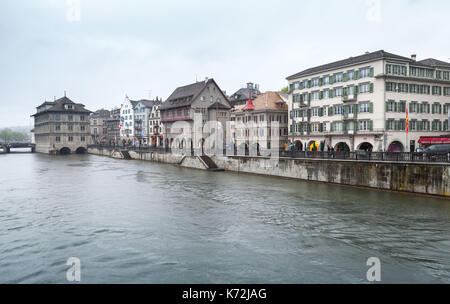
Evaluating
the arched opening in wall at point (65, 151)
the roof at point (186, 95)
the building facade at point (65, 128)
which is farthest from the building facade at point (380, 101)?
the arched opening in wall at point (65, 151)

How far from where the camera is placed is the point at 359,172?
3045 centimetres

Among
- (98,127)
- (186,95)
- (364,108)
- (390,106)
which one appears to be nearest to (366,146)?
(364,108)

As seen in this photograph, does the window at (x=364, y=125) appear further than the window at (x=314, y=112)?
No

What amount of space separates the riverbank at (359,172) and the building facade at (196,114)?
20.2 meters

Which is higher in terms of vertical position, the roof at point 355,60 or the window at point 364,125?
the roof at point 355,60

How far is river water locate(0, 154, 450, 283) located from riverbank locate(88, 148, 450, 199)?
3.83 ft

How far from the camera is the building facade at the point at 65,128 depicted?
4033 inches

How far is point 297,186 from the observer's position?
3275 centimetres

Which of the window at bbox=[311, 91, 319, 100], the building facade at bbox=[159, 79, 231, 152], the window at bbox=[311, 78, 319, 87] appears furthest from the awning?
the building facade at bbox=[159, 79, 231, 152]

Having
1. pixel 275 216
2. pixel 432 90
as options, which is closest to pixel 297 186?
pixel 275 216

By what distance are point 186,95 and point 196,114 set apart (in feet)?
18.5

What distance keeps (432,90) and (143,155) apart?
2070 inches

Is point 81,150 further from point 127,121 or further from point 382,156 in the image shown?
point 382,156

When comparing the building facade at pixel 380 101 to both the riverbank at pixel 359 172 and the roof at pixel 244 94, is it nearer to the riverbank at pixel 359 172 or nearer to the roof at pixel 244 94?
the riverbank at pixel 359 172
